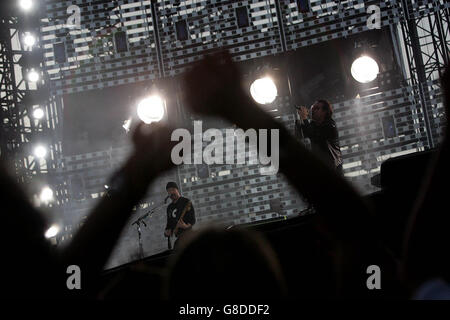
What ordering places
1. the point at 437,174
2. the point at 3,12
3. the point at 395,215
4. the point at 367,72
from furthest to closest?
1. the point at 367,72
2. the point at 3,12
3. the point at 395,215
4. the point at 437,174

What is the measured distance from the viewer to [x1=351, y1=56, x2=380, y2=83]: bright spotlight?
6633mm

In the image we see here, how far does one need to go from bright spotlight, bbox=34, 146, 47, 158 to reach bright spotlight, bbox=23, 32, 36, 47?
150 cm

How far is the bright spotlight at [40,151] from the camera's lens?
6.30 m

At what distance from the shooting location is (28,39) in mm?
6223

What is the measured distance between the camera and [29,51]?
6219 mm

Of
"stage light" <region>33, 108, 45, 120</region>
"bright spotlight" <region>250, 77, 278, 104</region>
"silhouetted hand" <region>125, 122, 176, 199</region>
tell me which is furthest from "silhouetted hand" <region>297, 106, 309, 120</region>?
"stage light" <region>33, 108, 45, 120</region>

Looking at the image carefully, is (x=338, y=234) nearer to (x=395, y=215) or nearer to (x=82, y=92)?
(x=395, y=215)

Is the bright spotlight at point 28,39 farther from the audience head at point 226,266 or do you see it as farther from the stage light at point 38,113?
the audience head at point 226,266

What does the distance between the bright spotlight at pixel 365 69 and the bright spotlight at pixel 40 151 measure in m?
4.92

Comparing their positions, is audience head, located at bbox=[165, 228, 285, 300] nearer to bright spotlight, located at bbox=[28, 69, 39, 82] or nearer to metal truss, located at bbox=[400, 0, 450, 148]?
bright spotlight, located at bbox=[28, 69, 39, 82]

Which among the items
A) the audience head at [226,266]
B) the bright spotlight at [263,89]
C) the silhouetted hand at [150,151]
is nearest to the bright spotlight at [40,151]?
the bright spotlight at [263,89]
